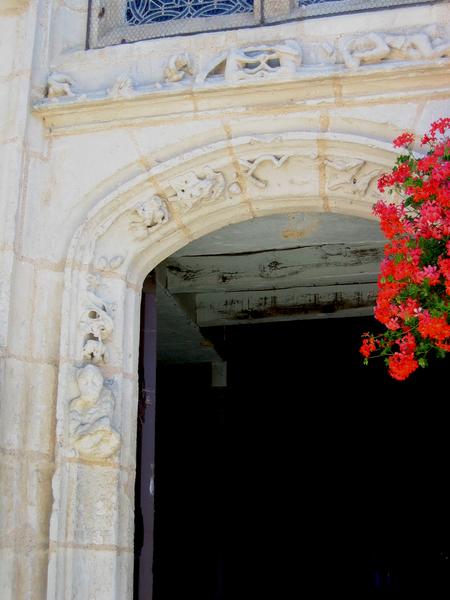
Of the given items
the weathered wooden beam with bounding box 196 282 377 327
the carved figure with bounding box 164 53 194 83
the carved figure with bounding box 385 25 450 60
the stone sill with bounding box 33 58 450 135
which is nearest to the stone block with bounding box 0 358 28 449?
the stone sill with bounding box 33 58 450 135

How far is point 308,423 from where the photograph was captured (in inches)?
284

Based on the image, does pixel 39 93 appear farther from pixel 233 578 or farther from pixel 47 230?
pixel 233 578

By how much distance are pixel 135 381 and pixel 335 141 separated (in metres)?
1.34

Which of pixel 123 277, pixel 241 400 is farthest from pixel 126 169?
pixel 241 400

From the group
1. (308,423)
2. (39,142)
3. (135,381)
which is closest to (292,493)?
(308,423)

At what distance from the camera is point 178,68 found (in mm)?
4250

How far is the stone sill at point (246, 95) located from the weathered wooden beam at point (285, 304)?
2040 millimetres

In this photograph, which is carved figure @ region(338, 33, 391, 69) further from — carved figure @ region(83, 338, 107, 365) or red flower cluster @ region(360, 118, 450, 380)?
carved figure @ region(83, 338, 107, 365)

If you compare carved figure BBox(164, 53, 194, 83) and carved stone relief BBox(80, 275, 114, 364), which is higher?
carved figure BBox(164, 53, 194, 83)

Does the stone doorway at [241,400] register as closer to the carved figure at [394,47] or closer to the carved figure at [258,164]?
the carved figure at [258,164]

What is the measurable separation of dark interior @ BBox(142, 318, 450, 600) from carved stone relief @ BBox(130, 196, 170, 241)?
257cm

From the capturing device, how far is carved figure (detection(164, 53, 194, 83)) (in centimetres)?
423

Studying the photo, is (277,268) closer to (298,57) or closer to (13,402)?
(298,57)

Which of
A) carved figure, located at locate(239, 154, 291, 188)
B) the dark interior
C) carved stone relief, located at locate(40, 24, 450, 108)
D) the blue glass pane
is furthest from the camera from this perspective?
the dark interior
